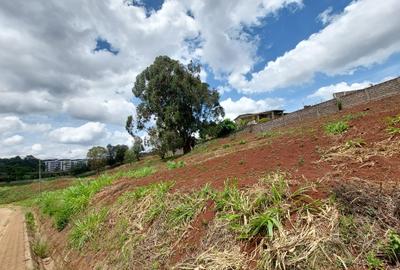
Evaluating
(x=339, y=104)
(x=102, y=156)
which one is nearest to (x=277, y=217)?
(x=339, y=104)

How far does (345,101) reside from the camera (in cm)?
2103

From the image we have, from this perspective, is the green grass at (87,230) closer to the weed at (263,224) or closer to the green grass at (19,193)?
the weed at (263,224)

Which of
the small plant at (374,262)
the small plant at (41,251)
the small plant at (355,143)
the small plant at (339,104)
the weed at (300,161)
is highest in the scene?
the small plant at (339,104)

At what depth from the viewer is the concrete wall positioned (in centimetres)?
1834

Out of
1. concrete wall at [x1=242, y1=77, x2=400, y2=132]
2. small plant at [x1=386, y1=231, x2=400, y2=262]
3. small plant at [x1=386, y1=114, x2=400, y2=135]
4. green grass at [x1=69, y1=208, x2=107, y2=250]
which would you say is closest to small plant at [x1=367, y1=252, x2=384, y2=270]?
small plant at [x1=386, y1=231, x2=400, y2=262]

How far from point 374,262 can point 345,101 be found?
20.1 metres

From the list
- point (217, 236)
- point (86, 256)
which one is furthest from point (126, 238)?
point (217, 236)

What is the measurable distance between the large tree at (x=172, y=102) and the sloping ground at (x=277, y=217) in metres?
28.1

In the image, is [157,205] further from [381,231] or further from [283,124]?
[283,124]

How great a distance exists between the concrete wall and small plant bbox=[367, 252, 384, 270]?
58.4ft

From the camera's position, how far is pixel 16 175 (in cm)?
8038

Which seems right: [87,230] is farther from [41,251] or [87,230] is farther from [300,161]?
[300,161]

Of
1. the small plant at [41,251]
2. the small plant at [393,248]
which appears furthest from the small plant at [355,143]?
the small plant at [41,251]

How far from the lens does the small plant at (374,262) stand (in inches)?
110
